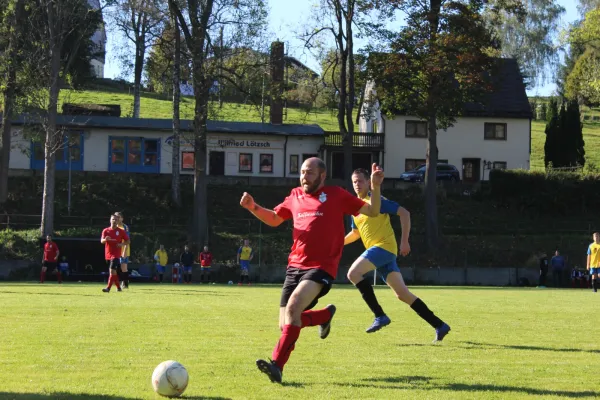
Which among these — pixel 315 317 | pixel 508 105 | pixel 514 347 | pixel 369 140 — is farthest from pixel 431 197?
pixel 315 317

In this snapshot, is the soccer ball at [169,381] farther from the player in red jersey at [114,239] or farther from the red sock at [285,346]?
the player in red jersey at [114,239]

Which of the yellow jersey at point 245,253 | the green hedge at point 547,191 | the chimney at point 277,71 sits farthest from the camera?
the green hedge at point 547,191

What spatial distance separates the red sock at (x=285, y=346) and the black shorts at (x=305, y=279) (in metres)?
0.39

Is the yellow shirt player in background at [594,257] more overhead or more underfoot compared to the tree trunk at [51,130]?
more underfoot

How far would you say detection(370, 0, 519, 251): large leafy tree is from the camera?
4041 centimetres

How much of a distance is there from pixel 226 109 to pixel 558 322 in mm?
28406

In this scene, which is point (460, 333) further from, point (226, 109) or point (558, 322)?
point (226, 109)

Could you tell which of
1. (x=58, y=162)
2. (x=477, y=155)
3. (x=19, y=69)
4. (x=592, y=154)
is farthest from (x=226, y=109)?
(x=592, y=154)

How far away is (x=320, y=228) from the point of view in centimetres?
790

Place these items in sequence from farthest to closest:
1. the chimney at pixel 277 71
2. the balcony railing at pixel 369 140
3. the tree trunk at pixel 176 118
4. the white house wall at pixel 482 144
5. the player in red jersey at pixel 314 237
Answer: the white house wall at pixel 482 144, the balcony railing at pixel 369 140, the tree trunk at pixel 176 118, the chimney at pixel 277 71, the player in red jersey at pixel 314 237

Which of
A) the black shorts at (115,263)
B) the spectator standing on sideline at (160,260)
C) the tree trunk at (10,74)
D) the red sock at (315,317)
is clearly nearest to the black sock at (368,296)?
the red sock at (315,317)

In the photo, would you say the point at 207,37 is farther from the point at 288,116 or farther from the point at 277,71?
the point at 288,116

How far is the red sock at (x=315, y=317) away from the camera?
26.5 ft

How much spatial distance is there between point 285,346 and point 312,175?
1626 millimetres
